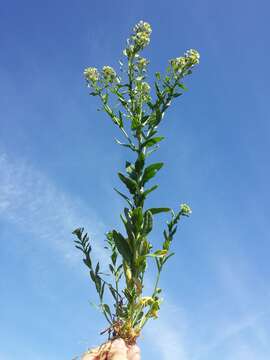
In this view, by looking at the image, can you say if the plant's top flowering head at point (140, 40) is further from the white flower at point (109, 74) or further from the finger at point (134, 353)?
the finger at point (134, 353)

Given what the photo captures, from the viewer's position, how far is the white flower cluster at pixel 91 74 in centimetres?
541

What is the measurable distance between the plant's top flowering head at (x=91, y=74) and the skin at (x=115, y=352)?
3.01m

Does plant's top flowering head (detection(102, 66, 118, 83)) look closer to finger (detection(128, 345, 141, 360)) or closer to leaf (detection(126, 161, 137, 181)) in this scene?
leaf (detection(126, 161, 137, 181))

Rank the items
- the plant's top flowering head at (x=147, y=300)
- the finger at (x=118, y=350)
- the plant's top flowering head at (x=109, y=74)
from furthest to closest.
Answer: the plant's top flowering head at (x=109, y=74)
the plant's top flowering head at (x=147, y=300)
the finger at (x=118, y=350)

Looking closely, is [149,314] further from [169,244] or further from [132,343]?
[169,244]

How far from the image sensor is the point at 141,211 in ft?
13.6

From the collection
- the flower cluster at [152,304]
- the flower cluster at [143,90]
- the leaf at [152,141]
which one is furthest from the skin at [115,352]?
the flower cluster at [143,90]

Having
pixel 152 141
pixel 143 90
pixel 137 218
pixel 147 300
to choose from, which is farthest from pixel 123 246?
pixel 143 90

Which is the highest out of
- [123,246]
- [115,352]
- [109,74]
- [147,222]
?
[109,74]

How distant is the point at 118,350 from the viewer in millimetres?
3613

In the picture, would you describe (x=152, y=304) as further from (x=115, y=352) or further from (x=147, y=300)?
(x=115, y=352)

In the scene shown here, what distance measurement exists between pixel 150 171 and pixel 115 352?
1.67 meters

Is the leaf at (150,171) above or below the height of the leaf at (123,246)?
above

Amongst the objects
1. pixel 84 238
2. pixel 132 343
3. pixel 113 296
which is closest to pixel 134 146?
pixel 84 238
